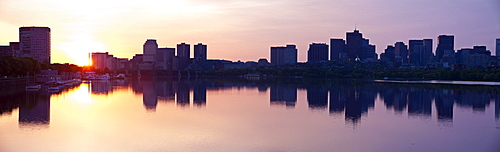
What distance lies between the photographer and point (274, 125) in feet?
92.0

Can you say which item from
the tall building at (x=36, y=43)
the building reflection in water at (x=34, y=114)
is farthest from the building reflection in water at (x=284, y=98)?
the tall building at (x=36, y=43)

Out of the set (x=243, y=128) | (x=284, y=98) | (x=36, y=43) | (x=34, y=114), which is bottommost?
(x=243, y=128)

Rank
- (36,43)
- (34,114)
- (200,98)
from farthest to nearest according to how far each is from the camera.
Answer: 1. (36,43)
2. (200,98)
3. (34,114)

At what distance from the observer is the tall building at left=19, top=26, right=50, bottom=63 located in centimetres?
19238

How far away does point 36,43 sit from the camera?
19262 centimetres

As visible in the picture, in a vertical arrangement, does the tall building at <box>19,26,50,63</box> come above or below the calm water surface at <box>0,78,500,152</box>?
above

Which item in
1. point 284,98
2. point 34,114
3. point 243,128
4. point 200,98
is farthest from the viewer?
point 284,98

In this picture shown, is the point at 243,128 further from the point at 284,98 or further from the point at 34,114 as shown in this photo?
→ the point at 284,98

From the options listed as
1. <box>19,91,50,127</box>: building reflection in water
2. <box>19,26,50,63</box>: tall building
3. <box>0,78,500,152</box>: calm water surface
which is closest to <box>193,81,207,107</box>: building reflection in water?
<box>0,78,500,152</box>: calm water surface

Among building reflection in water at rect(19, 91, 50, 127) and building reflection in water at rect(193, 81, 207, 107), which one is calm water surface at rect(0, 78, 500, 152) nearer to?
building reflection in water at rect(19, 91, 50, 127)

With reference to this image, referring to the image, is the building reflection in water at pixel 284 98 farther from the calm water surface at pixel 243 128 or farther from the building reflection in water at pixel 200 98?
the building reflection in water at pixel 200 98

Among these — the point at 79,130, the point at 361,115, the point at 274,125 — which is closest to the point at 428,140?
the point at 274,125

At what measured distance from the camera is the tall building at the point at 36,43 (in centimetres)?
19238

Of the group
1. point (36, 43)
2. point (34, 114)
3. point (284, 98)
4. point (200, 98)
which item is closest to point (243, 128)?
point (34, 114)
